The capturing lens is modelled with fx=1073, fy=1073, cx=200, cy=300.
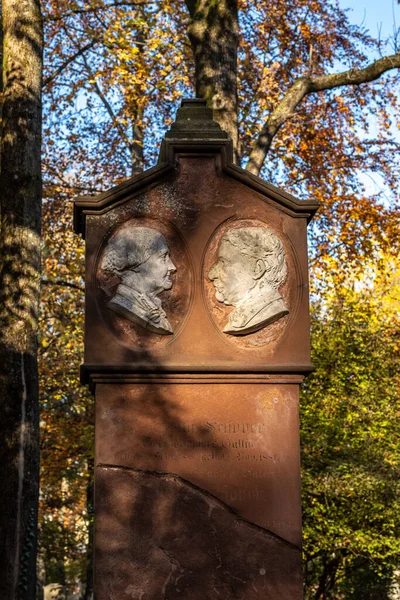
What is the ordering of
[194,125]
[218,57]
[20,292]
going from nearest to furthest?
[194,125]
[20,292]
[218,57]

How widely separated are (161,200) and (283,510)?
6.31 ft

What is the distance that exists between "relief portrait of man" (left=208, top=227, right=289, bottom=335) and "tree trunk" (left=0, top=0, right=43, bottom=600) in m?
3.58

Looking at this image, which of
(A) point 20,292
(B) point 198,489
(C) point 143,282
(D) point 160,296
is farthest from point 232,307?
(A) point 20,292

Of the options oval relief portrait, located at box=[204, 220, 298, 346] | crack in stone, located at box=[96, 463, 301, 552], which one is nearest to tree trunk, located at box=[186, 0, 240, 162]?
oval relief portrait, located at box=[204, 220, 298, 346]

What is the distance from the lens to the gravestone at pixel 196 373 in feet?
19.3

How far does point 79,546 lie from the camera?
28047 mm

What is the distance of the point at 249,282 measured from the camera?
6258 mm

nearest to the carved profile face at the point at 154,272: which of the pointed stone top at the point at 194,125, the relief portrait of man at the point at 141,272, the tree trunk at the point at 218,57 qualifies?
the relief portrait of man at the point at 141,272

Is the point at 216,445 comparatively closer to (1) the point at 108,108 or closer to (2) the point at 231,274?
(2) the point at 231,274

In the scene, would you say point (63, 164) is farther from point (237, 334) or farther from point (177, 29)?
point (237, 334)

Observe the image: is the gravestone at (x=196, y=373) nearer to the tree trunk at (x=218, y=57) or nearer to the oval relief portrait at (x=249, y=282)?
the oval relief portrait at (x=249, y=282)

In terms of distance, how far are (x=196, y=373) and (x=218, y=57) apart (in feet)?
22.5

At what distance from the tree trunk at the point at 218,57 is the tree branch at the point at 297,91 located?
1346 millimetres

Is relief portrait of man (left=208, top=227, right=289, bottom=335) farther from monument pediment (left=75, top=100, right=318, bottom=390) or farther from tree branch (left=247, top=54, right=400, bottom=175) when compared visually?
tree branch (left=247, top=54, right=400, bottom=175)
